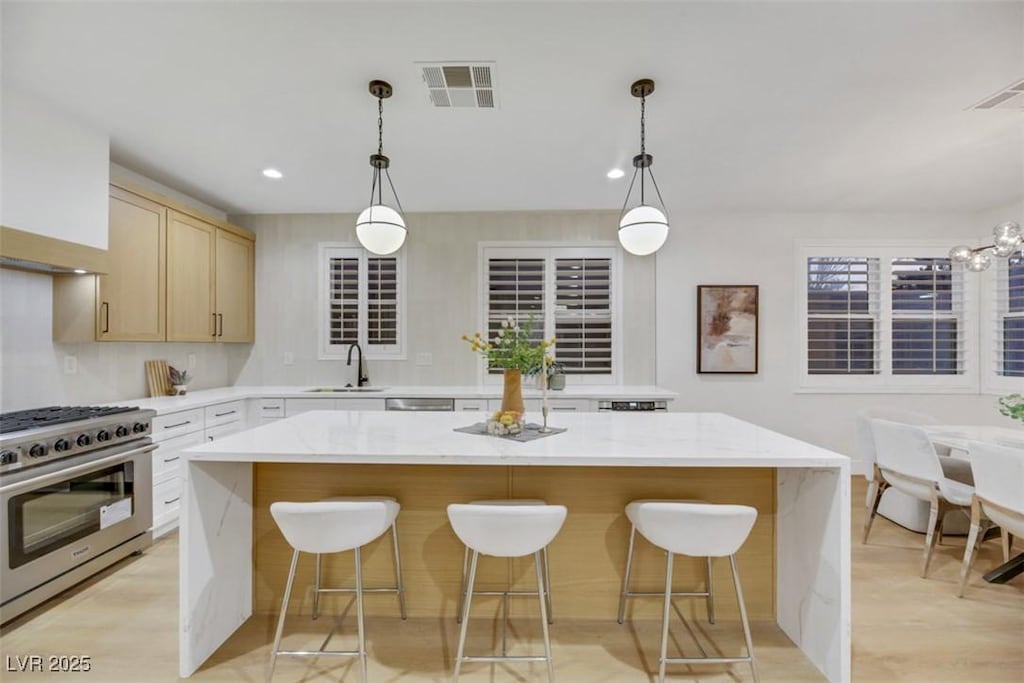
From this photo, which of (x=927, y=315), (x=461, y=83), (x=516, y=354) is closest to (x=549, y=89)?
(x=461, y=83)

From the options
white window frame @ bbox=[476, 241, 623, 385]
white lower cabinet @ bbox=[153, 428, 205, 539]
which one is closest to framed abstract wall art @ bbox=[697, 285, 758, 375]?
white window frame @ bbox=[476, 241, 623, 385]

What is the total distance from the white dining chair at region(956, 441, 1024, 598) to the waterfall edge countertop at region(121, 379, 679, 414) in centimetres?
179

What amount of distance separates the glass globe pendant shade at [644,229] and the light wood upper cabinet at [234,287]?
3566 mm

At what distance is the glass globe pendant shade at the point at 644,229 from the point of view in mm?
2260

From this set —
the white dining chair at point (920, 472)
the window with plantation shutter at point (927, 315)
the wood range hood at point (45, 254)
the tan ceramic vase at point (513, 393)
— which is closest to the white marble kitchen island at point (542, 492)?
the tan ceramic vase at point (513, 393)

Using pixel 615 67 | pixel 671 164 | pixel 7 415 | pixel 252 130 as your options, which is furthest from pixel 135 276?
pixel 671 164

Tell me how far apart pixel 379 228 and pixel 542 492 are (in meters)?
1.54

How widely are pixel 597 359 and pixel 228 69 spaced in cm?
347

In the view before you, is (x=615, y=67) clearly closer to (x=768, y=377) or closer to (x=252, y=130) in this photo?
(x=252, y=130)

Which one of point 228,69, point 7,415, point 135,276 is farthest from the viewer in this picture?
point 135,276

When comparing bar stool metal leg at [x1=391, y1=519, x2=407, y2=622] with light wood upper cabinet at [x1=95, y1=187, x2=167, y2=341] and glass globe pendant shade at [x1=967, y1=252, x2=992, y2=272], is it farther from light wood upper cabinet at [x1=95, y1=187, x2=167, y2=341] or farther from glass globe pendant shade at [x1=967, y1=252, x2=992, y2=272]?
glass globe pendant shade at [x1=967, y1=252, x2=992, y2=272]

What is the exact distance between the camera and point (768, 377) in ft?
14.3

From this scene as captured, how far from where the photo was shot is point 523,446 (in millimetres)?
1767

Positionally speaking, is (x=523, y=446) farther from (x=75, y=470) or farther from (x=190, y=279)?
(x=190, y=279)
